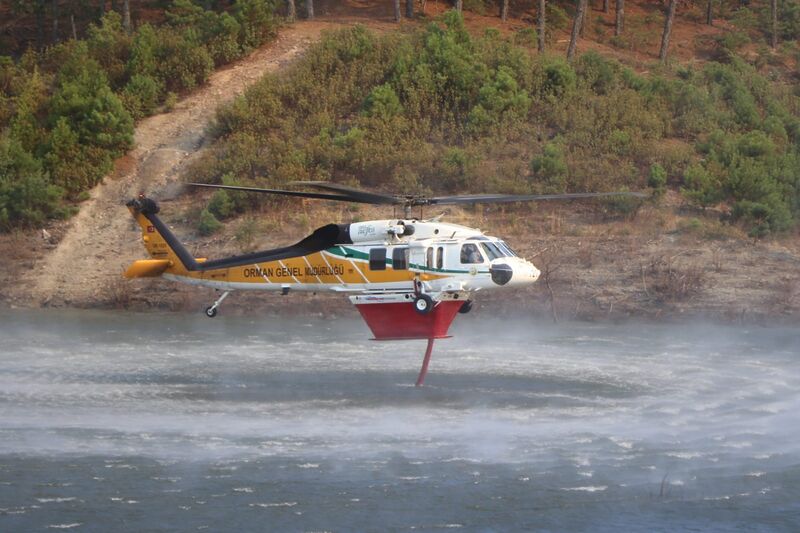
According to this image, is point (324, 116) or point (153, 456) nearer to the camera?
point (153, 456)

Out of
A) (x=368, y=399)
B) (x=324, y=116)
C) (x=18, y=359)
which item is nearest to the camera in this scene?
(x=368, y=399)

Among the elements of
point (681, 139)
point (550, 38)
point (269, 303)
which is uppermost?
point (550, 38)

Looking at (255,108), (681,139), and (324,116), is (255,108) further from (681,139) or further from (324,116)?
(681,139)

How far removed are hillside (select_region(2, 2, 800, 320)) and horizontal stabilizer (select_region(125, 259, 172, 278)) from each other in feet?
38.1

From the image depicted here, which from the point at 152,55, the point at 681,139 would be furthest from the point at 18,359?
the point at 681,139

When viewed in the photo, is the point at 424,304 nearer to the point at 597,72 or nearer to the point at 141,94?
the point at 141,94

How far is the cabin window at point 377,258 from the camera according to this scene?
24.6 metres

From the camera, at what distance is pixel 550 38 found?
188 feet

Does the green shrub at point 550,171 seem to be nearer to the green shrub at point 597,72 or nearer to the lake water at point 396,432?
the green shrub at point 597,72

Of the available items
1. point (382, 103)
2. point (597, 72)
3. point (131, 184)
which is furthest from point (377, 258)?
point (597, 72)

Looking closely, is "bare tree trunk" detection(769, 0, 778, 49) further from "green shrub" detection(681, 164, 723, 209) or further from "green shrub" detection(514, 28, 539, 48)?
"green shrub" detection(681, 164, 723, 209)

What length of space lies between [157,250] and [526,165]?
849 inches

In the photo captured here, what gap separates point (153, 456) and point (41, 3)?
45.0m

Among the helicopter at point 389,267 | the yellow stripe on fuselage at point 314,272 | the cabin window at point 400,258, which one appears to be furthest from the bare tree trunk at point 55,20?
the cabin window at point 400,258
